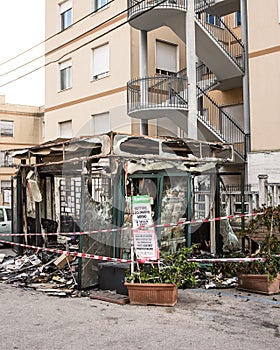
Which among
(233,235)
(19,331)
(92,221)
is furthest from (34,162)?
(19,331)

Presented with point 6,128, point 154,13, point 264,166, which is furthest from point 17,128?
point 264,166

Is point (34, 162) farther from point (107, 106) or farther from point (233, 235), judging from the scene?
point (107, 106)

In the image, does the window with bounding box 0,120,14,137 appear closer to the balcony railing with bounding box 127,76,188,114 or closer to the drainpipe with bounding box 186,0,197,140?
the balcony railing with bounding box 127,76,188,114

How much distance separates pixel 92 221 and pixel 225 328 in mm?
3753

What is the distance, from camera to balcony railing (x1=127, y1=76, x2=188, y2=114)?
16516mm

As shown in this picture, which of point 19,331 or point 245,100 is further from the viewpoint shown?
point 245,100

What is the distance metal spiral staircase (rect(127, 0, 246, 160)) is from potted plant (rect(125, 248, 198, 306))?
9.10 metres

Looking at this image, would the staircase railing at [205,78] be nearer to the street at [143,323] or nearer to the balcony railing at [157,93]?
the balcony railing at [157,93]

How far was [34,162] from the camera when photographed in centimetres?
1252

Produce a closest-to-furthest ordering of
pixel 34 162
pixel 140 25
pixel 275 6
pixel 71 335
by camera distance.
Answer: pixel 71 335, pixel 34 162, pixel 275 6, pixel 140 25

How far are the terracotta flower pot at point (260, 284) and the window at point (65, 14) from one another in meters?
18.4

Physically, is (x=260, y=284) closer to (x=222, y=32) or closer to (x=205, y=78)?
(x=205, y=78)

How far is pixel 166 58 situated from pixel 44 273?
13.5m

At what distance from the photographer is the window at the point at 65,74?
23188 mm
